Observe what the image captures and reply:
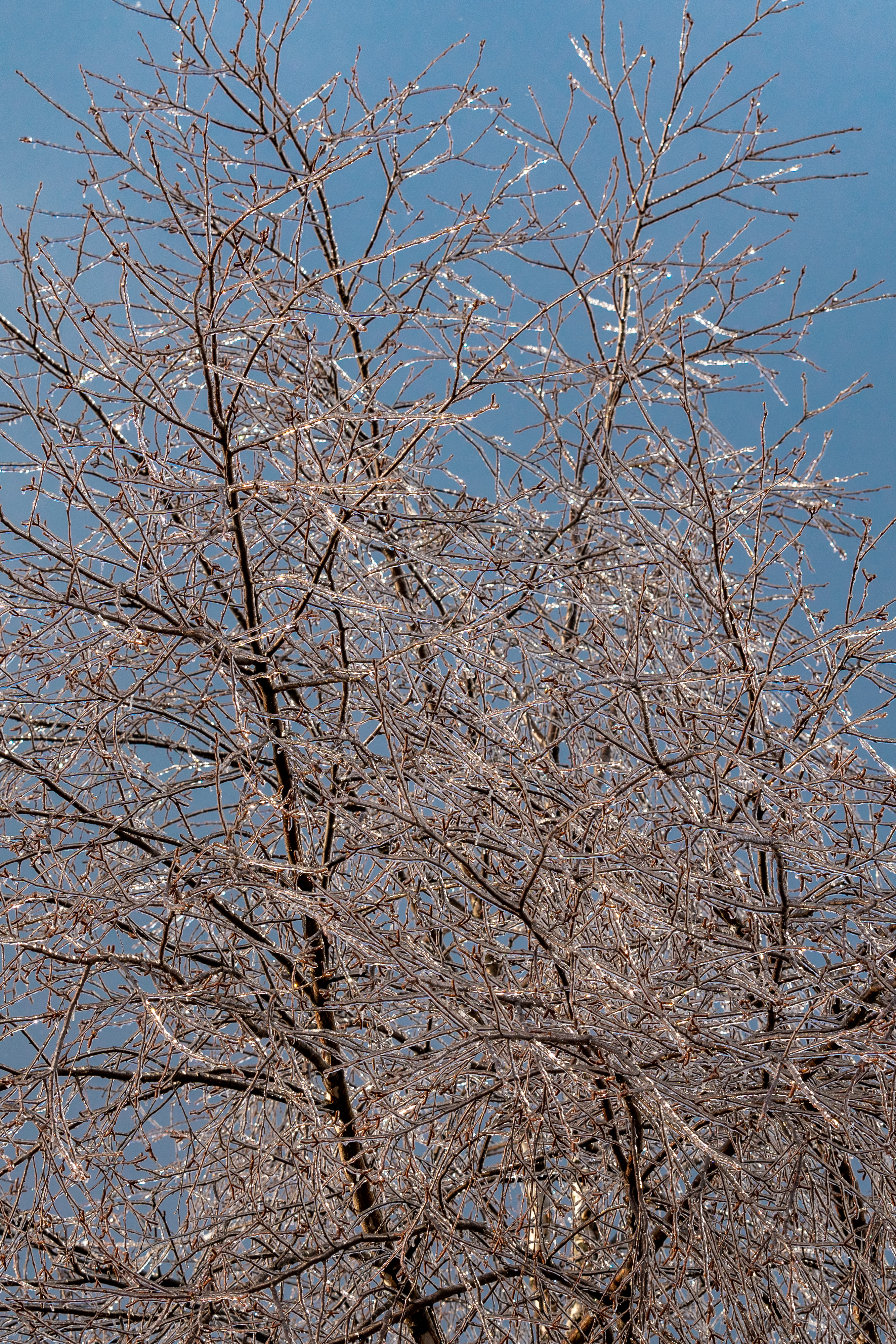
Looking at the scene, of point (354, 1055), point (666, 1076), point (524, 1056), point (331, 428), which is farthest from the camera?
point (331, 428)

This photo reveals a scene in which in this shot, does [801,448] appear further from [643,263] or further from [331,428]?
[331,428]

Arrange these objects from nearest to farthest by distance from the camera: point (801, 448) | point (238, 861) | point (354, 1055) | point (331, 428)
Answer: point (238, 861) → point (354, 1055) → point (801, 448) → point (331, 428)

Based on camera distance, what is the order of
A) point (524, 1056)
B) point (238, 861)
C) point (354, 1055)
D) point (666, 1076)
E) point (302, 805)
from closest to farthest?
point (524, 1056) < point (666, 1076) < point (238, 861) < point (302, 805) < point (354, 1055)

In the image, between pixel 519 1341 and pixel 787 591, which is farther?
pixel 787 591

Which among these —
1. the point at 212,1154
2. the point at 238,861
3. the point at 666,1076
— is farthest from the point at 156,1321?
the point at 666,1076

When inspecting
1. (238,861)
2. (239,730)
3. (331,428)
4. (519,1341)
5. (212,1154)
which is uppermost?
(331,428)

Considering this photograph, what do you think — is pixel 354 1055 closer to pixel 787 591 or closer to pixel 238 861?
pixel 238 861

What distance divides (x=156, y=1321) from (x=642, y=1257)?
1.43 meters

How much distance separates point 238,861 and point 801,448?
2.80 m

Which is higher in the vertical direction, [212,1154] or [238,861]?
[238,861]

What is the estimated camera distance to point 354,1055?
3.96 meters

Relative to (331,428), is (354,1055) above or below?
below

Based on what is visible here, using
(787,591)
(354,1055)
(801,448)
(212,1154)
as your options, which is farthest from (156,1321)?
(787,591)

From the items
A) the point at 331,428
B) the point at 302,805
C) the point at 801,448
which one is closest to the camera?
the point at 302,805
